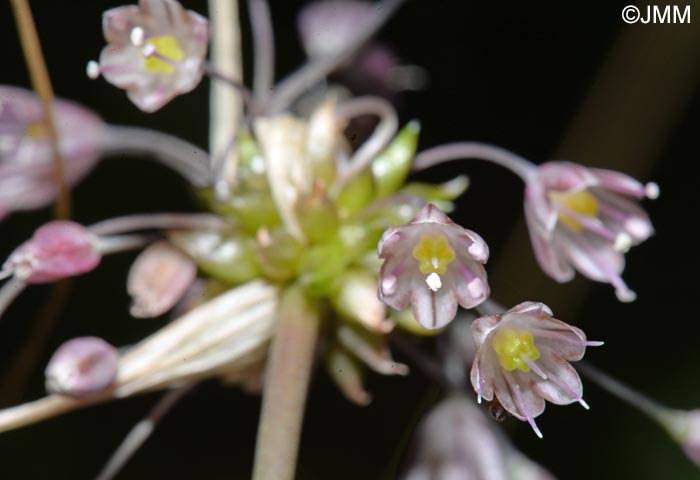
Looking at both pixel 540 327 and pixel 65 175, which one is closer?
pixel 540 327

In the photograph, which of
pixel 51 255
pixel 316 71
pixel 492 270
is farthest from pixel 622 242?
pixel 51 255

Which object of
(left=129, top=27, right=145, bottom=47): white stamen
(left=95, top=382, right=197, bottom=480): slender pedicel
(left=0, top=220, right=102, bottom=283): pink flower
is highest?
(left=129, top=27, right=145, bottom=47): white stamen

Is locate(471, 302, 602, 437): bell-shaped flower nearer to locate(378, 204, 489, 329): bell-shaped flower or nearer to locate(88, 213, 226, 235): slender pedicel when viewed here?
locate(378, 204, 489, 329): bell-shaped flower

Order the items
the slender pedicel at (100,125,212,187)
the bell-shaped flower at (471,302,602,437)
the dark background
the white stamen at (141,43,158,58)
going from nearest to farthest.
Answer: the bell-shaped flower at (471,302,602,437) < the white stamen at (141,43,158,58) < the slender pedicel at (100,125,212,187) < the dark background

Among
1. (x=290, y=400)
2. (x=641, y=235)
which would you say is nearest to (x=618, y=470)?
(x=641, y=235)

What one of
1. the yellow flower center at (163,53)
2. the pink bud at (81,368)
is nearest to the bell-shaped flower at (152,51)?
the yellow flower center at (163,53)

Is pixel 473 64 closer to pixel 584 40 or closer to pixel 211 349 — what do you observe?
pixel 584 40

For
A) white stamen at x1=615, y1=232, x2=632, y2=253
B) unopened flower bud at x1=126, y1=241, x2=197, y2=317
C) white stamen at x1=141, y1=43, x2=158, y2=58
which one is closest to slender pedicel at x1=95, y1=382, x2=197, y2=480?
unopened flower bud at x1=126, y1=241, x2=197, y2=317

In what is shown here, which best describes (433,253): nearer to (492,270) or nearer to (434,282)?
(434,282)
